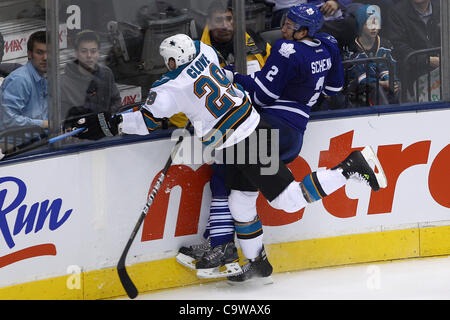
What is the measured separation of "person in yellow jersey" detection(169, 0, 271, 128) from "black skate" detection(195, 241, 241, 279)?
65cm

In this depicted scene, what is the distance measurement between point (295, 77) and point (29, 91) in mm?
1278

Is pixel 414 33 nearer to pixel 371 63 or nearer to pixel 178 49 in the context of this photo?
pixel 371 63

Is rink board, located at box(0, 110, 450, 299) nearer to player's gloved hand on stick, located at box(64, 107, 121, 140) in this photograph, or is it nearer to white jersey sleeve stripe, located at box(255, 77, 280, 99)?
player's gloved hand on stick, located at box(64, 107, 121, 140)

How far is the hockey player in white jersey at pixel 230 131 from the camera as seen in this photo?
3969mm

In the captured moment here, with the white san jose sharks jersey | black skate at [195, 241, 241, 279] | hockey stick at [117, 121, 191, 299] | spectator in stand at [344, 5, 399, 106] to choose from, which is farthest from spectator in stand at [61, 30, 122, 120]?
spectator in stand at [344, 5, 399, 106]

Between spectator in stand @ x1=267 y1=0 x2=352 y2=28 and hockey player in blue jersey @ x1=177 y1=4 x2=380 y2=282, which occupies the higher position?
spectator in stand @ x1=267 y1=0 x2=352 y2=28

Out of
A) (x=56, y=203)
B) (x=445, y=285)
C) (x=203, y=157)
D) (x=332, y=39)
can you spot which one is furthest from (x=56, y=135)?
(x=445, y=285)

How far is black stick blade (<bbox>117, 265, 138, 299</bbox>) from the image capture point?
4156 mm

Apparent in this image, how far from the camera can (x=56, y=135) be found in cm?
398

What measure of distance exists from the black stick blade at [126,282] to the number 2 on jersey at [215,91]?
869 mm

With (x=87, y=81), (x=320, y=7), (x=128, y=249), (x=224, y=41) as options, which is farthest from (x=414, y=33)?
(x=128, y=249)

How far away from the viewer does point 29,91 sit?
12.8 feet
